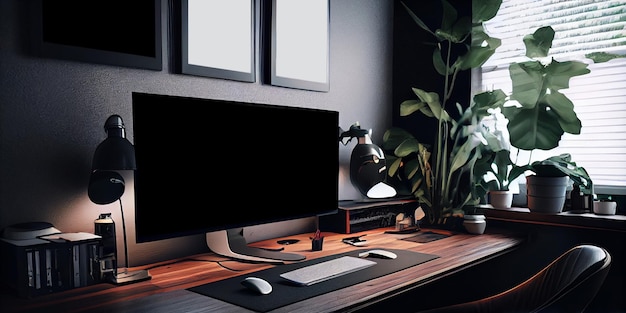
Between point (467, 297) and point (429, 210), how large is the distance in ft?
1.74

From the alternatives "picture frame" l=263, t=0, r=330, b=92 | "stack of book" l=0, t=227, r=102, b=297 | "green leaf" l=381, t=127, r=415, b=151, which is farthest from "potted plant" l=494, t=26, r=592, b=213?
"stack of book" l=0, t=227, r=102, b=297

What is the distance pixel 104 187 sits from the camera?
1.49 m

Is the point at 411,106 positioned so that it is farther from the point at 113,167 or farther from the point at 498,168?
the point at 113,167

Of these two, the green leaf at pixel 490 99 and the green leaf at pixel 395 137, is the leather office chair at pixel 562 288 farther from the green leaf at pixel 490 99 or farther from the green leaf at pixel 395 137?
the green leaf at pixel 395 137

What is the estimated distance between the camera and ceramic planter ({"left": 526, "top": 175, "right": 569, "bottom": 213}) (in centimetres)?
220

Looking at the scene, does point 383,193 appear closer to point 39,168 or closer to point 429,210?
point 429,210

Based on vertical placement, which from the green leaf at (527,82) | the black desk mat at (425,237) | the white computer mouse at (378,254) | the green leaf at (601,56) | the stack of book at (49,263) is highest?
the green leaf at (601,56)

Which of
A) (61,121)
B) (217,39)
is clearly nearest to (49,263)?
(61,121)

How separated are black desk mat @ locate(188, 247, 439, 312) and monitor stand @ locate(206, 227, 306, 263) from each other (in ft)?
0.25

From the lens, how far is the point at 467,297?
2.57 metres

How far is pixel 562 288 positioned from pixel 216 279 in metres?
1.03

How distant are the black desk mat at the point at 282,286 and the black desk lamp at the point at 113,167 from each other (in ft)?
0.85

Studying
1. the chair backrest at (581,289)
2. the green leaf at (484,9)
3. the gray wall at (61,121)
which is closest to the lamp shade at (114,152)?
the gray wall at (61,121)

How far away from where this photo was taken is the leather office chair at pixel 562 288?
4.19 ft
